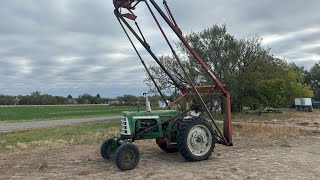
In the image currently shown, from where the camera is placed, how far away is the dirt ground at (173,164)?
8758 millimetres

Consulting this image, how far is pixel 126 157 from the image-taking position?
9484 millimetres

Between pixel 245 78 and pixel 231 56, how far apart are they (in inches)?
124

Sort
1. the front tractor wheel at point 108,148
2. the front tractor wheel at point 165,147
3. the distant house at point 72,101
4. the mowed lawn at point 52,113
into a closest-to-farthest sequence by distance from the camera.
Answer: the front tractor wheel at point 108,148 < the front tractor wheel at point 165,147 < the mowed lawn at point 52,113 < the distant house at point 72,101

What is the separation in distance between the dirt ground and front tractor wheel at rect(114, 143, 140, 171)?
0.56 feet

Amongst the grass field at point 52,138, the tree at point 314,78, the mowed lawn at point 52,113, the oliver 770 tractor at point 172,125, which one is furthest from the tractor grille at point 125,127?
the tree at point 314,78

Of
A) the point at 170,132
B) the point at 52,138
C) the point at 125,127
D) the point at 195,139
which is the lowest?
the point at 52,138

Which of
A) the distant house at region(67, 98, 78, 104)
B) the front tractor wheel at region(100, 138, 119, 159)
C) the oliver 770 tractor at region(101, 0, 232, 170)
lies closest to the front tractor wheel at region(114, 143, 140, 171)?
the oliver 770 tractor at region(101, 0, 232, 170)

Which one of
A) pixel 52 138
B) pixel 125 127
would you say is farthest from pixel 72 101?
pixel 125 127

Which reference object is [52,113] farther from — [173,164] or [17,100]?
[17,100]

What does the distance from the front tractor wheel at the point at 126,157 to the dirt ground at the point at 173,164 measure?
6.7 inches

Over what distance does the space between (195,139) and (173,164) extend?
94 cm

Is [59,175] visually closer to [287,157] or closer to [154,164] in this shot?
[154,164]

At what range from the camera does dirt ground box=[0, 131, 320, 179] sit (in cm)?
876

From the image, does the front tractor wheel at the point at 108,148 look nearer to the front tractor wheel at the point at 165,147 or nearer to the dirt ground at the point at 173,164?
the dirt ground at the point at 173,164
